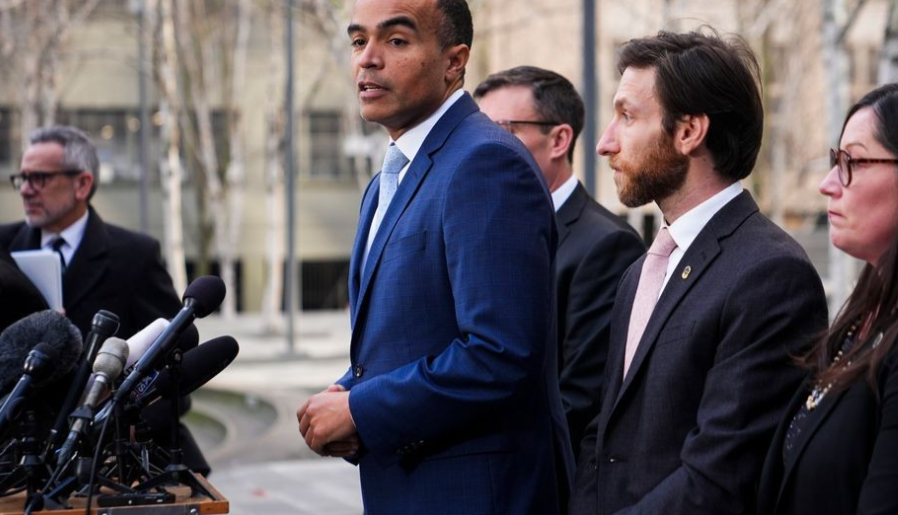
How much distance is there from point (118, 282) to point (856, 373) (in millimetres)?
3656

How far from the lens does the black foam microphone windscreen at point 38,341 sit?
354cm

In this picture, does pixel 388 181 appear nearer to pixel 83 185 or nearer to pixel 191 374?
pixel 191 374

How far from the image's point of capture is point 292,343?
963 inches

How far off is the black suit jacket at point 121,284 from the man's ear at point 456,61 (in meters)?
2.40

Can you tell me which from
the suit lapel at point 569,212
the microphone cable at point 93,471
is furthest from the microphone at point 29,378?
the suit lapel at point 569,212

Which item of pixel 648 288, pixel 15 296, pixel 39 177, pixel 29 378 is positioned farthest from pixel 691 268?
pixel 39 177

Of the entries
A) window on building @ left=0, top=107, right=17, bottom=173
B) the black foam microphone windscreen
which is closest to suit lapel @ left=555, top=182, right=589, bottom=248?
the black foam microphone windscreen

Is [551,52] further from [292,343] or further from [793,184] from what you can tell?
[292,343]

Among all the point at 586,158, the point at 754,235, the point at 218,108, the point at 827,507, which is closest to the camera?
the point at 827,507

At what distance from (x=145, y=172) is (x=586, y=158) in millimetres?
15926

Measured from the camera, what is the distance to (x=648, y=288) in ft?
11.3

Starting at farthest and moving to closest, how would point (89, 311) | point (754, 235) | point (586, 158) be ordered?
point (586, 158) → point (89, 311) → point (754, 235)

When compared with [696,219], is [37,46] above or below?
above

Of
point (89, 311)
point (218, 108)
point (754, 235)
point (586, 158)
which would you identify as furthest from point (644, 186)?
point (218, 108)
